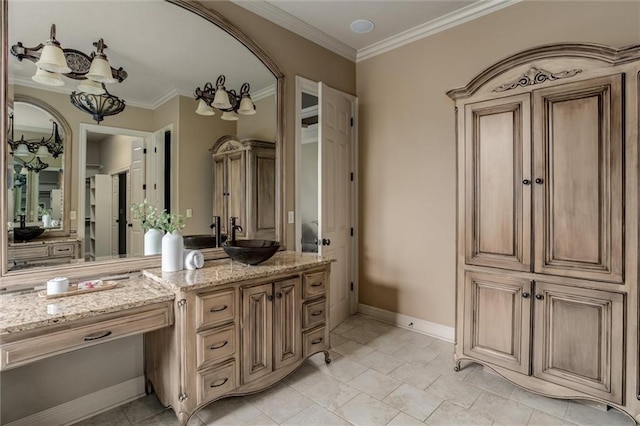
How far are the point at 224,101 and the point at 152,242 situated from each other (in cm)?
124

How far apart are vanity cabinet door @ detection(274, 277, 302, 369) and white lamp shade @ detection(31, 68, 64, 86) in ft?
5.91

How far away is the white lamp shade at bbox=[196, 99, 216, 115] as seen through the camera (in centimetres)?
257

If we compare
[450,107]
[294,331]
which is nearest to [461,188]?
[450,107]

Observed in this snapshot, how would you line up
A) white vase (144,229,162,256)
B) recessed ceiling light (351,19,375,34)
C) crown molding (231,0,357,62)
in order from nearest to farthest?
white vase (144,229,162,256), crown molding (231,0,357,62), recessed ceiling light (351,19,375,34)

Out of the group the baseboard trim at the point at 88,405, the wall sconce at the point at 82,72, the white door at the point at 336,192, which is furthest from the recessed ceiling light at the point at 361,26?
the baseboard trim at the point at 88,405

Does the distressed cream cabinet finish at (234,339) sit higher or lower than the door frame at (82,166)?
lower

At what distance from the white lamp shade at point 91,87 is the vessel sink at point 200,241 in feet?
3.60

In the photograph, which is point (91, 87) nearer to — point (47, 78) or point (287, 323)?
point (47, 78)

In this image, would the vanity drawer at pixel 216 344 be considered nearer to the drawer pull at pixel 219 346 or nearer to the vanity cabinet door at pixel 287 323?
the drawer pull at pixel 219 346

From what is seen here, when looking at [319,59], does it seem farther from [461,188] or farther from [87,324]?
[87,324]

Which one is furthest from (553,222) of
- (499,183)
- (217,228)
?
(217,228)

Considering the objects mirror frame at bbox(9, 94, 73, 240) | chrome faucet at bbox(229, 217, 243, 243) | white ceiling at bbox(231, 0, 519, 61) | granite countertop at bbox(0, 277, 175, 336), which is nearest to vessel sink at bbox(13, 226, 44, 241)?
mirror frame at bbox(9, 94, 73, 240)

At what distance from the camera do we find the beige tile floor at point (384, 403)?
78.9 inches

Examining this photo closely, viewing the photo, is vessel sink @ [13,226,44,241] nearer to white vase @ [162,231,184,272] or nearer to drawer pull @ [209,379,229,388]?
white vase @ [162,231,184,272]
